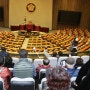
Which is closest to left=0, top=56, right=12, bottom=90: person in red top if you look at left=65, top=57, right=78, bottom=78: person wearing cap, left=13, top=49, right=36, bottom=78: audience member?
left=13, top=49, right=36, bottom=78: audience member

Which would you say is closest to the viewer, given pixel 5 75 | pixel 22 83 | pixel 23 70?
pixel 22 83

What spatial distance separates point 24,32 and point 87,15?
22.0 feet

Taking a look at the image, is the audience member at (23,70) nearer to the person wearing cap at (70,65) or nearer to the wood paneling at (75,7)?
the person wearing cap at (70,65)

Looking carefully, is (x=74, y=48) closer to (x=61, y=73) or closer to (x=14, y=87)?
(x=14, y=87)

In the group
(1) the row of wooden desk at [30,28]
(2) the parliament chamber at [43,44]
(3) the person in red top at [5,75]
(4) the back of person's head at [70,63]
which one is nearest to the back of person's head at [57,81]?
(4) the back of person's head at [70,63]

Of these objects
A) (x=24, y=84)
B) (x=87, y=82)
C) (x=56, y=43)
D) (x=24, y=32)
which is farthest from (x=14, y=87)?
(x=24, y=32)

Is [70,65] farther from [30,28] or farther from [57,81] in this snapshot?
[30,28]

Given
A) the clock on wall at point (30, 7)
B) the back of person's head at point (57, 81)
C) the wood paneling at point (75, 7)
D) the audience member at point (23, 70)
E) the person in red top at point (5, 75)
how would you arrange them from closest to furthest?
the back of person's head at point (57, 81) → the person in red top at point (5, 75) → the audience member at point (23, 70) → the clock on wall at point (30, 7) → the wood paneling at point (75, 7)

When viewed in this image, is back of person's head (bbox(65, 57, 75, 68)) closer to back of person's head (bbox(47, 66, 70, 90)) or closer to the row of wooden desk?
back of person's head (bbox(47, 66, 70, 90))

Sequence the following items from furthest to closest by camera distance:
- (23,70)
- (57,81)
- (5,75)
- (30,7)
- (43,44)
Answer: (30,7) → (43,44) → (23,70) → (5,75) → (57,81)

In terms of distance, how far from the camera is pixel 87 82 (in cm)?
329

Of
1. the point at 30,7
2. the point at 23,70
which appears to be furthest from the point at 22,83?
the point at 30,7

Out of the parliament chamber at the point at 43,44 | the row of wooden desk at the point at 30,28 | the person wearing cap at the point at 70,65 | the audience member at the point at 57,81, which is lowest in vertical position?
the parliament chamber at the point at 43,44

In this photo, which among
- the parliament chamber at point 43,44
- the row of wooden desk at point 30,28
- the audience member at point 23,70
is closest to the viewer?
the audience member at point 23,70
